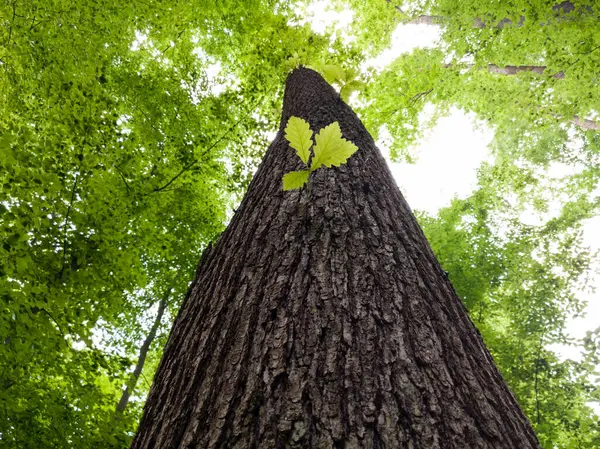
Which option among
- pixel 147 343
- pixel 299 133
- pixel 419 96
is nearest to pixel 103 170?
pixel 299 133

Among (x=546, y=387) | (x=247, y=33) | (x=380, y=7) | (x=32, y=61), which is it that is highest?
(x=380, y=7)

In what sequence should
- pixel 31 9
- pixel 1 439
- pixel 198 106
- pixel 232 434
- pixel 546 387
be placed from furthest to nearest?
pixel 198 106
pixel 546 387
pixel 31 9
pixel 1 439
pixel 232 434

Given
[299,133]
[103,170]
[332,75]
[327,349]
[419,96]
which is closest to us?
[327,349]

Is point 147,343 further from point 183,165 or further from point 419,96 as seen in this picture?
point 419,96

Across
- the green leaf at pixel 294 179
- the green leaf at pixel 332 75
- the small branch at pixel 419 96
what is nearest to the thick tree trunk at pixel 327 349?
the green leaf at pixel 294 179

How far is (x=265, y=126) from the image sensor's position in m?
6.43

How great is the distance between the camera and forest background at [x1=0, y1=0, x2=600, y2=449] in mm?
2621

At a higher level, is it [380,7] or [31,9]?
[380,7]

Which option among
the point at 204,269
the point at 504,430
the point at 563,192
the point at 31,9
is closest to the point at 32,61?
the point at 31,9

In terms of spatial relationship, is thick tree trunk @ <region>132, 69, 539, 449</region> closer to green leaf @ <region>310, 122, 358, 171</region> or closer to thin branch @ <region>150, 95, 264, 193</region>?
green leaf @ <region>310, 122, 358, 171</region>

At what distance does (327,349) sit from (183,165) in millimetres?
5126

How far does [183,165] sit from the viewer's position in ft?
17.5

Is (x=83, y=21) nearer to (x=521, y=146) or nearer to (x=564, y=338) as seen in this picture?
(x=564, y=338)

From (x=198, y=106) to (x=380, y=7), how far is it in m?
3.93
